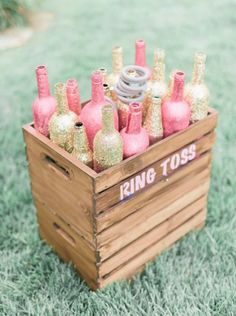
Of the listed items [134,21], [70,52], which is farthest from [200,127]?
[134,21]

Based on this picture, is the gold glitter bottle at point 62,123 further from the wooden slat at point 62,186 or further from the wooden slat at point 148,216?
the wooden slat at point 148,216

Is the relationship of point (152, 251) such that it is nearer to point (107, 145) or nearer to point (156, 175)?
point (156, 175)

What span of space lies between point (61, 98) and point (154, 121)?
32 cm

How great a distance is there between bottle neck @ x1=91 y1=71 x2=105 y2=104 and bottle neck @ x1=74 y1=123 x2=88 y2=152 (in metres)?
0.10

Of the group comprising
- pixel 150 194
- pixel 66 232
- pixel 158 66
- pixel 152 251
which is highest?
pixel 158 66

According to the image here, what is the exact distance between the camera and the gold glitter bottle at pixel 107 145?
142cm

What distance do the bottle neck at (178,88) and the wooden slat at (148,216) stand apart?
35 cm

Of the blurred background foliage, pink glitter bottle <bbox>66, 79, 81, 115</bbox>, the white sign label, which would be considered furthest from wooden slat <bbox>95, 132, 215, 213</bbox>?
the blurred background foliage

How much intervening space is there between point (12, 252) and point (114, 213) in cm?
58

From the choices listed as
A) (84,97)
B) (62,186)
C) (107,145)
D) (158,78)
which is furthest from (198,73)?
(84,97)

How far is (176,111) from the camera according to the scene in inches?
63.4

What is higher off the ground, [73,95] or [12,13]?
[73,95]

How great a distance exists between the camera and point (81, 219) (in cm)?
161

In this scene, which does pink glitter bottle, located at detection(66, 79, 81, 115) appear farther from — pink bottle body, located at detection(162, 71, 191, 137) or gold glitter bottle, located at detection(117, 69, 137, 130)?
pink bottle body, located at detection(162, 71, 191, 137)
